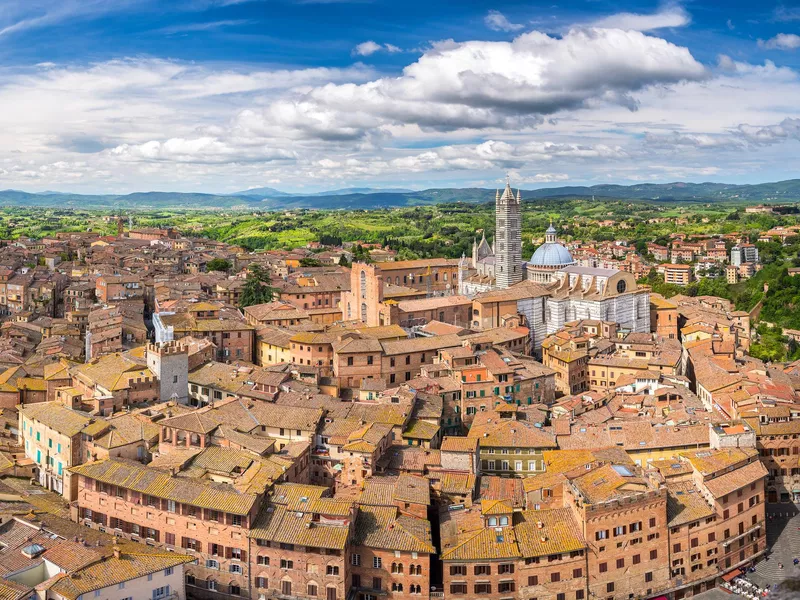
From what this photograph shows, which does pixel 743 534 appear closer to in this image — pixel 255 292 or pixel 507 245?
pixel 507 245

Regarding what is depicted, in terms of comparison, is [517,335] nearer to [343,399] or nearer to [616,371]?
[616,371]

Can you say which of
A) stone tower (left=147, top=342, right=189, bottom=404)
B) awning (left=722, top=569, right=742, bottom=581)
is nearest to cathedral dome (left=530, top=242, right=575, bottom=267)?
stone tower (left=147, top=342, right=189, bottom=404)

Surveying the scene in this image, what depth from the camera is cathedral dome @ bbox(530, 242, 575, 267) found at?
87.8 metres

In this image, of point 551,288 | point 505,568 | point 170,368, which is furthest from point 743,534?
point 551,288

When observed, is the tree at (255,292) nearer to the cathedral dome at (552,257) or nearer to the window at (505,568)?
the cathedral dome at (552,257)

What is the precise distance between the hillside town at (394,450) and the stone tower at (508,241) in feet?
22.2

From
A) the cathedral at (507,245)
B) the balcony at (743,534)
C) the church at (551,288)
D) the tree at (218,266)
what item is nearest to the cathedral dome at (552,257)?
the church at (551,288)

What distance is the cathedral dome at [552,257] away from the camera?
8775 centimetres

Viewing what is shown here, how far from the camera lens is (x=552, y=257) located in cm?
8800

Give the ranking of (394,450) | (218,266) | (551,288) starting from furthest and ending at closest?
(218,266) → (551,288) → (394,450)

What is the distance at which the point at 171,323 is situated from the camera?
69125mm

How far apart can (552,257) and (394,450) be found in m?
46.5

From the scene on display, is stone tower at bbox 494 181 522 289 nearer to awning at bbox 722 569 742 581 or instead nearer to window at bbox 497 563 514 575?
awning at bbox 722 569 742 581

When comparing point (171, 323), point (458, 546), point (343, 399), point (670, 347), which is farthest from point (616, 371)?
point (171, 323)
